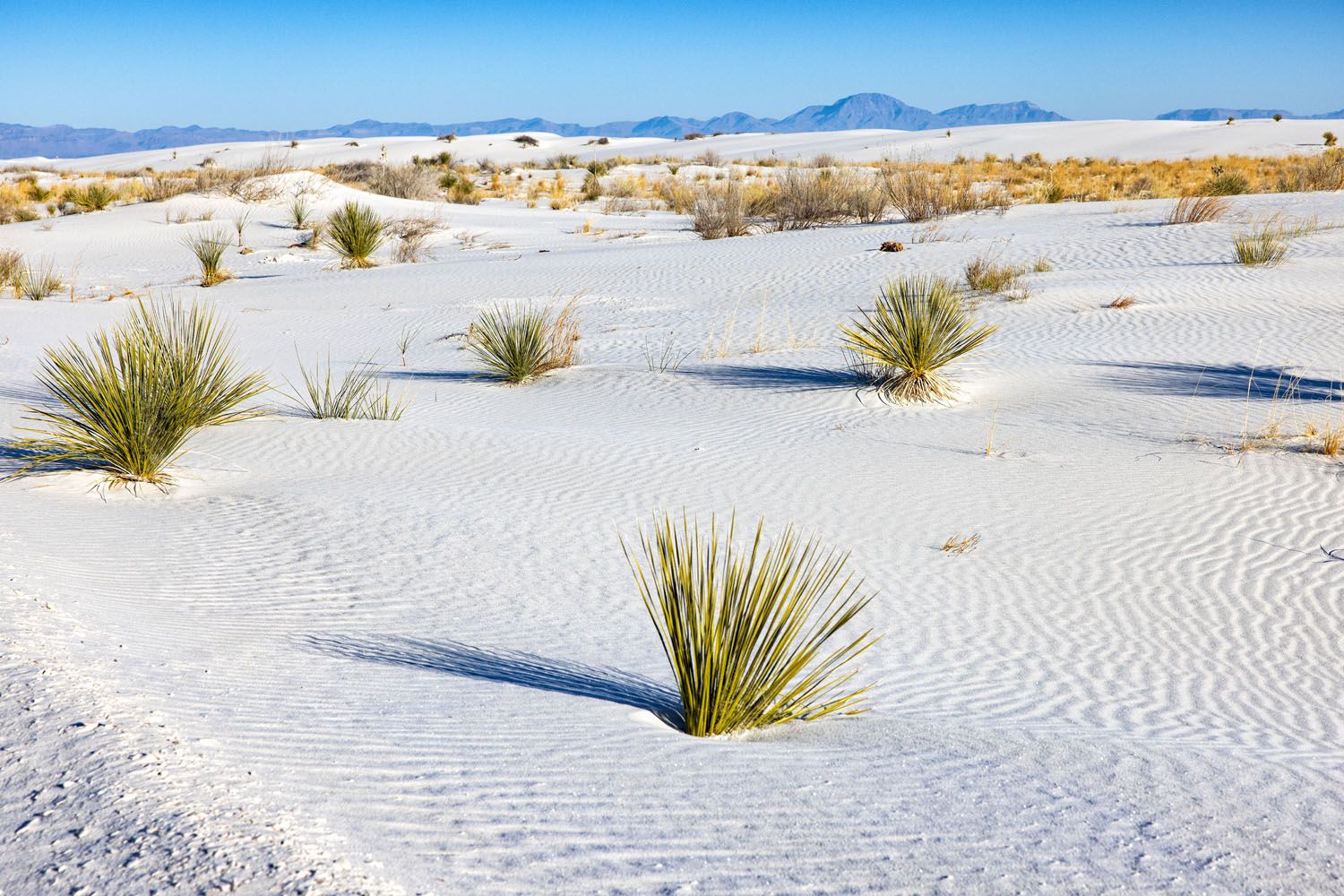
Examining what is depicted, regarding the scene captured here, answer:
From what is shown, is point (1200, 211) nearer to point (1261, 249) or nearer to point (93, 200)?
point (1261, 249)

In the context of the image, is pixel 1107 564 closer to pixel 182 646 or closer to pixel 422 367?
pixel 182 646

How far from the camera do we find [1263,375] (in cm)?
940

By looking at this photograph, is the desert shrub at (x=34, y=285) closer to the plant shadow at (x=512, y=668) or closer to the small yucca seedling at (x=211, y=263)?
the small yucca seedling at (x=211, y=263)

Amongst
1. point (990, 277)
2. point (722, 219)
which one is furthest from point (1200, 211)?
point (722, 219)

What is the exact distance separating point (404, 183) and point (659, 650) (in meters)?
27.5

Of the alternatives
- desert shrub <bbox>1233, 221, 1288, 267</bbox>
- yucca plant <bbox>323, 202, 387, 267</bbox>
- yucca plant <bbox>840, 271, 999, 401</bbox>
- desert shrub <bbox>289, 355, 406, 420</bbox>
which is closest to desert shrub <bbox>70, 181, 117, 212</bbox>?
yucca plant <bbox>323, 202, 387, 267</bbox>

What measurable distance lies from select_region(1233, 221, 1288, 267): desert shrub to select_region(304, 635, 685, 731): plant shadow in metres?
12.9

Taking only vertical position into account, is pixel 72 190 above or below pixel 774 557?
above

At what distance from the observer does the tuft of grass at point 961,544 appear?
5797 mm

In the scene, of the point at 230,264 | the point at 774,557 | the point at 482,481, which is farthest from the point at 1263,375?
the point at 230,264

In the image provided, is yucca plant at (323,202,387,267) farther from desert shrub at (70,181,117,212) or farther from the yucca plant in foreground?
the yucca plant in foreground

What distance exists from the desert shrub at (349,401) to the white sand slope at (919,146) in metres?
34.5

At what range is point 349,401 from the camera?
8531mm

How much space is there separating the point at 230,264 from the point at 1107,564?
18368 mm
